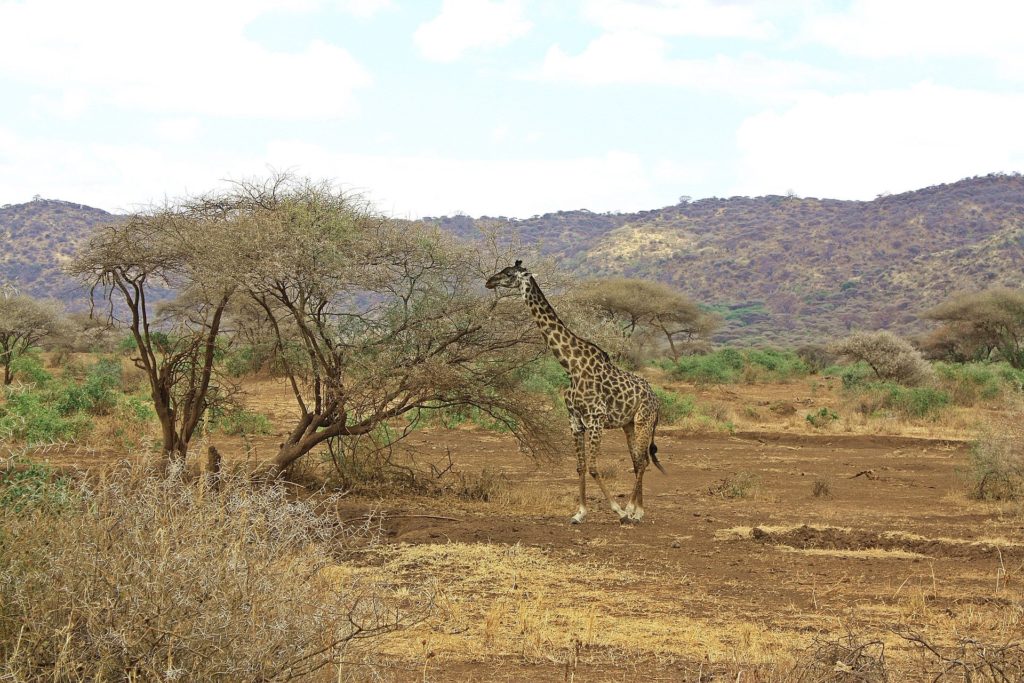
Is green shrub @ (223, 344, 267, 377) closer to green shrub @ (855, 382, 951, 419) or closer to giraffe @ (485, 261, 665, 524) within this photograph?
giraffe @ (485, 261, 665, 524)

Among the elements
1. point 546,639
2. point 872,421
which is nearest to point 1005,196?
point 872,421

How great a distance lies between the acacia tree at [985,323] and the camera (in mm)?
34406

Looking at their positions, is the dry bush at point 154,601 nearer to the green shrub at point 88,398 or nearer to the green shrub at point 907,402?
the green shrub at point 88,398

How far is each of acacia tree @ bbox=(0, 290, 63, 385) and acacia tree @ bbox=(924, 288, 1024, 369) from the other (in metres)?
29.4

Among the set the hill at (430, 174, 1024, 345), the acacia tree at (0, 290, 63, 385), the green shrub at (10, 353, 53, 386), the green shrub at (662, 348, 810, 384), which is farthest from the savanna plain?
the hill at (430, 174, 1024, 345)

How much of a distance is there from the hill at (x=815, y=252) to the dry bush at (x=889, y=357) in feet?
90.4

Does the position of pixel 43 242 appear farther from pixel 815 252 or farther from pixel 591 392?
pixel 591 392

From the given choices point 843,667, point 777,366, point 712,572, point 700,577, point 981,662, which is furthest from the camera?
point 777,366

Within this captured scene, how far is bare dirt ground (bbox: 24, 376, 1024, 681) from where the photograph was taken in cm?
595

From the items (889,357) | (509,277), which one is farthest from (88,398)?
(889,357)

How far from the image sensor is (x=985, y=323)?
35.2 m

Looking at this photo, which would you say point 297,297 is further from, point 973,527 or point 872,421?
point 872,421

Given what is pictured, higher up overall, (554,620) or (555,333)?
→ (555,333)

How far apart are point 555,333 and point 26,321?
73.2 ft
